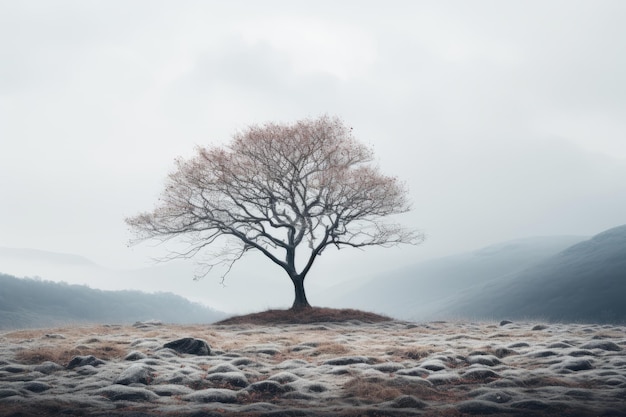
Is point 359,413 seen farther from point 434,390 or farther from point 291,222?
point 291,222

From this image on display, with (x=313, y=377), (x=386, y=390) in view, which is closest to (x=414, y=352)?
(x=313, y=377)

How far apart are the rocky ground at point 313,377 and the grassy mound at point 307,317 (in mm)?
9582

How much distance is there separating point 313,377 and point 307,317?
18.5 meters

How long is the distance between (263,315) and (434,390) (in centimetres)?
2244

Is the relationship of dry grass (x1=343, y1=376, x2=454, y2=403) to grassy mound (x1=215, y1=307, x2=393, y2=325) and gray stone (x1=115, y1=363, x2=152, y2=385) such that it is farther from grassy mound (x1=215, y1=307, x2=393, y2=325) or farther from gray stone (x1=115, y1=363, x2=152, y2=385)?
grassy mound (x1=215, y1=307, x2=393, y2=325)

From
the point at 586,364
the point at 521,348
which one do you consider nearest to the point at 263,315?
the point at 521,348

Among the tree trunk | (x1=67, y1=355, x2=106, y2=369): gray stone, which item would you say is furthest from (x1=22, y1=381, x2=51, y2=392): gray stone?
the tree trunk

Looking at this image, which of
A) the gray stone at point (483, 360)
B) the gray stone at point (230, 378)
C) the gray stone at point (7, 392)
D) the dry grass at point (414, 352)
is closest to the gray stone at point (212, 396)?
the gray stone at point (230, 378)

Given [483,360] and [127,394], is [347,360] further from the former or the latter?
[127,394]

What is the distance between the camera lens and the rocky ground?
11609mm

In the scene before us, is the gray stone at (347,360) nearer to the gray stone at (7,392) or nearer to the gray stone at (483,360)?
the gray stone at (483,360)

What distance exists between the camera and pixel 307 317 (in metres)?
33.7

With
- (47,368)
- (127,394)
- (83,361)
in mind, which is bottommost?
(127,394)

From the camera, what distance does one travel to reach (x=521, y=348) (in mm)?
19578
